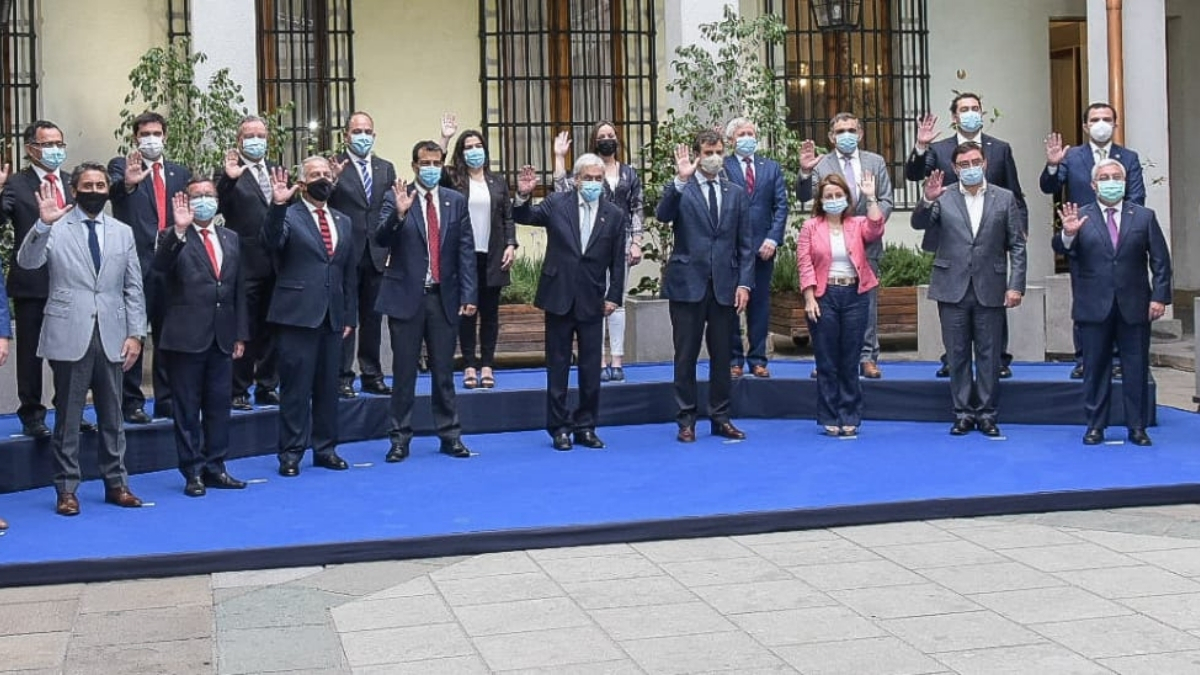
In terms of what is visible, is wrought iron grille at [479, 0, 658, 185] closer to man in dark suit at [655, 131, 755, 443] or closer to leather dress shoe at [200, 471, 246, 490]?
man in dark suit at [655, 131, 755, 443]

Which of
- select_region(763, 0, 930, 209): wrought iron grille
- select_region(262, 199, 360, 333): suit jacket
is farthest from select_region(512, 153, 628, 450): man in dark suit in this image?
select_region(763, 0, 930, 209): wrought iron grille

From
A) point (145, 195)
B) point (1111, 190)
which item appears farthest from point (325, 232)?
point (1111, 190)

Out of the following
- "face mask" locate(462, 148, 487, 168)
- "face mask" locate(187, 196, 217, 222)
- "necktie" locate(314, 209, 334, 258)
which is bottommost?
"necktie" locate(314, 209, 334, 258)

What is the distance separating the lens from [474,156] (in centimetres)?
1110

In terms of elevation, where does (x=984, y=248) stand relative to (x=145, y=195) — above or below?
below

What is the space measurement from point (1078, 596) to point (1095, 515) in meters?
1.95

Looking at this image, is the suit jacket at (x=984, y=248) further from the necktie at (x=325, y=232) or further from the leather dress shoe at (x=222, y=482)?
the leather dress shoe at (x=222, y=482)

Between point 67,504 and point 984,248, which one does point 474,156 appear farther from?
point 67,504

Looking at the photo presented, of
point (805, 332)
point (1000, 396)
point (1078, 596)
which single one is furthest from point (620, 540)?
point (805, 332)

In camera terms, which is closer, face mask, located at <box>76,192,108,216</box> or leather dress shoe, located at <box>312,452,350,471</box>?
face mask, located at <box>76,192,108,216</box>

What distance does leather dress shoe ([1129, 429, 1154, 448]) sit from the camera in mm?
10523

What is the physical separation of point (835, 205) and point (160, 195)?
4130 mm

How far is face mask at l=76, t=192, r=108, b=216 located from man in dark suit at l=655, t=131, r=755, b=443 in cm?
357

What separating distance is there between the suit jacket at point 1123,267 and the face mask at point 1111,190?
14 cm
